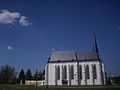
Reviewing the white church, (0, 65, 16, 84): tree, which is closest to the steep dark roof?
the white church

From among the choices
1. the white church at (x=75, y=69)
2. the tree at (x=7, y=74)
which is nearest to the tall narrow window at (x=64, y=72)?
the white church at (x=75, y=69)

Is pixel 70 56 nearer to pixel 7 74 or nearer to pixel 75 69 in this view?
pixel 75 69

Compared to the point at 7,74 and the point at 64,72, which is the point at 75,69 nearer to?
the point at 64,72

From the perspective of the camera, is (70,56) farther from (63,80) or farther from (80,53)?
(63,80)

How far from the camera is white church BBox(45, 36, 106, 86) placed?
7238 centimetres

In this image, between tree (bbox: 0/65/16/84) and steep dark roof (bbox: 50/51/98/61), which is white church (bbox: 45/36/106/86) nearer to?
steep dark roof (bbox: 50/51/98/61)

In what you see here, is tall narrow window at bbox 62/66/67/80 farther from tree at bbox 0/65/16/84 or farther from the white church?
tree at bbox 0/65/16/84

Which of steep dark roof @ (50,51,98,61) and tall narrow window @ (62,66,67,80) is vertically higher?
steep dark roof @ (50,51,98,61)

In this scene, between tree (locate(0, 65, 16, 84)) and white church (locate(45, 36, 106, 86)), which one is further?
tree (locate(0, 65, 16, 84))

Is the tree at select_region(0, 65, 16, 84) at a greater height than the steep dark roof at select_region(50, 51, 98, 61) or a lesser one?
lesser

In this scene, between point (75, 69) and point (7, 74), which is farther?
point (7, 74)

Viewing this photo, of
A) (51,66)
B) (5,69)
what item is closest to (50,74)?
(51,66)

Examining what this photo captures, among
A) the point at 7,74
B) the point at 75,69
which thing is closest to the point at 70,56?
the point at 75,69

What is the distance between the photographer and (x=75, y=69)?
74875 mm
